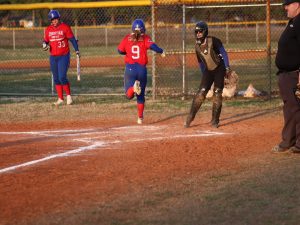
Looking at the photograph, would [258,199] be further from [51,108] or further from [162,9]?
[162,9]

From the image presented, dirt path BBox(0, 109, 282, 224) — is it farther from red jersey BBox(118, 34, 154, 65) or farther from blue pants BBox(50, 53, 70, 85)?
blue pants BBox(50, 53, 70, 85)

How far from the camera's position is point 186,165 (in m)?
10.7

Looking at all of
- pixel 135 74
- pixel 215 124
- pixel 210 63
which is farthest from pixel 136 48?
pixel 215 124

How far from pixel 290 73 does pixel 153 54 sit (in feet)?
26.7

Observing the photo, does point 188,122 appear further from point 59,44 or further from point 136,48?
point 59,44

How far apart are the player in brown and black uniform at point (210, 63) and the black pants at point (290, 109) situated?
9.70 ft

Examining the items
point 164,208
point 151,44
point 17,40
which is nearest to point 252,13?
point 17,40

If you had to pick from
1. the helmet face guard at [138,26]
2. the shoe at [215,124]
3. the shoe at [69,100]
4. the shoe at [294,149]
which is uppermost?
the helmet face guard at [138,26]

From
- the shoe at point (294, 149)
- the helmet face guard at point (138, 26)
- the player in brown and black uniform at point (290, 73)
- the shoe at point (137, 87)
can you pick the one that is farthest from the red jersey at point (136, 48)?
the shoe at point (294, 149)

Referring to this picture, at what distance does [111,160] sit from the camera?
11117 millimetres

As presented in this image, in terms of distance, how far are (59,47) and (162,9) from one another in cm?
385

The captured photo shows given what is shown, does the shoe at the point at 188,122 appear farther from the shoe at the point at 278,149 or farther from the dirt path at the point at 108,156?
the shoe at the point at 278,149

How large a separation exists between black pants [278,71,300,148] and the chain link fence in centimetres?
707

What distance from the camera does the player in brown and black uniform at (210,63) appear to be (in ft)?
47.1
